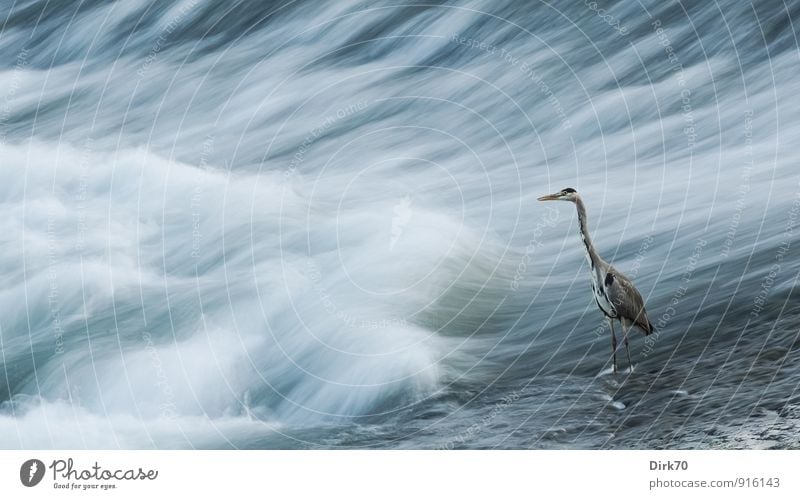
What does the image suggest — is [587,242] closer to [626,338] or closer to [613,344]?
[613,344]

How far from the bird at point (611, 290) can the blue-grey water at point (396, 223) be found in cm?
34

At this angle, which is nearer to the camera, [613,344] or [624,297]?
[624,297]

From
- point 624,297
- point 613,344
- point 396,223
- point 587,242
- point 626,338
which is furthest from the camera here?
point 396,223

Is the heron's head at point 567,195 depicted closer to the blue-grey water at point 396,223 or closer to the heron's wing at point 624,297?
the heron's wing at point 624,297

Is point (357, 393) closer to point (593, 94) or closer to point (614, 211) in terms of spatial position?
point (614, 211)

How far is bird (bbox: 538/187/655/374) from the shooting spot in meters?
6.38
